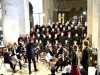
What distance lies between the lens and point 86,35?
15.8 m

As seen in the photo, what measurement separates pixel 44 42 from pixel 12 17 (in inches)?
113

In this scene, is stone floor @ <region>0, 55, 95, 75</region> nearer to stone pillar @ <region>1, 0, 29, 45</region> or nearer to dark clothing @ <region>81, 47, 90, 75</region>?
dark clothing @ <region>81, 47, 90, 75</region>

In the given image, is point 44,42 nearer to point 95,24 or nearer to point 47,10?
point 95,24

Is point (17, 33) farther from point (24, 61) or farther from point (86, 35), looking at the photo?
point (86, 35)

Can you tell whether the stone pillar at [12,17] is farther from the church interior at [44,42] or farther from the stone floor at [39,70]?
the stone floor at [39,70]

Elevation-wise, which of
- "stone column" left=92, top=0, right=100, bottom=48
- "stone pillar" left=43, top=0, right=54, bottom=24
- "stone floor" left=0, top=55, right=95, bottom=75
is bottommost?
"stone floor" left=0, top=55, right=95, bottom=75

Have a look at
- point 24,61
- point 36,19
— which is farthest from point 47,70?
point 36,19

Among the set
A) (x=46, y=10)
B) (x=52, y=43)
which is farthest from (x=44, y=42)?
(x=46, y=10)

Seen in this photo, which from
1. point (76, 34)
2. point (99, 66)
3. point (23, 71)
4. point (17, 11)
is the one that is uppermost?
point (17, 11)

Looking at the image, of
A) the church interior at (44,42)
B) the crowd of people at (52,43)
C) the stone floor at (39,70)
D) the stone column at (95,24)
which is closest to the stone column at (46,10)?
the church interior at (44,42)

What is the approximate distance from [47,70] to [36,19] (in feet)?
35.4

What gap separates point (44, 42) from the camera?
15789mm

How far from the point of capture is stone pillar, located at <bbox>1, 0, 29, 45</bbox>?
15.8 meters

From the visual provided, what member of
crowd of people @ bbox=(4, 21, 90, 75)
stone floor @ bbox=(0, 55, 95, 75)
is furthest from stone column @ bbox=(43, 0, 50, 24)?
stone floor @ bbox=(0, 55, 95, 75)
